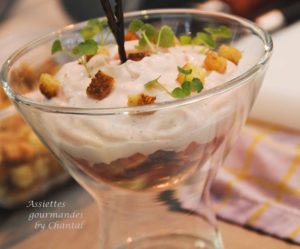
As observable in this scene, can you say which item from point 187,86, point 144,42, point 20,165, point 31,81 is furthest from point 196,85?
point 20,165

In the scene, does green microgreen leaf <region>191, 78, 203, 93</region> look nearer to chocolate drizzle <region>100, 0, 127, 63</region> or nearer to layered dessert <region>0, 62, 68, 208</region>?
chocolate drizzle <region>100, 0, 127, 63</region>

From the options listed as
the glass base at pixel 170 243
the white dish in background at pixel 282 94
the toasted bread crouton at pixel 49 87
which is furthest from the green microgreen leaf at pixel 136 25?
the white dish in background at pixel 282 94

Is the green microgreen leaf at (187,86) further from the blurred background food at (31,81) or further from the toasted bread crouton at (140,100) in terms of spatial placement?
the blurred background food at (31,81)

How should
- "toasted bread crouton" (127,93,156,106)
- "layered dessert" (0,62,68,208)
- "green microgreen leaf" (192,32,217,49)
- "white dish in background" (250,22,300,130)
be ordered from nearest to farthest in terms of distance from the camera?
"toasted bread crouton" (127,93,156,106) < "green microgreen leaf" (192,32,217,49) < "layered dessert" (0,62,68,208) < "white dish in background" (250,22,300,130)

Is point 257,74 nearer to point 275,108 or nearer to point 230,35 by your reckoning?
point 230,35

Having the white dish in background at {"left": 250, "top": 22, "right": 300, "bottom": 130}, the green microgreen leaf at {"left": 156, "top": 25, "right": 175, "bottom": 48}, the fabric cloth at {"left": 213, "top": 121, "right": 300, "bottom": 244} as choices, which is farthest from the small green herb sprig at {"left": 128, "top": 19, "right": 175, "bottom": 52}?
the white dish in background at {"left": 250, "top": 22, "right": 300, "bottom": 130}

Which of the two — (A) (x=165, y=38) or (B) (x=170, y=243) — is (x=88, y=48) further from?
(B) (x=170, y=243)
